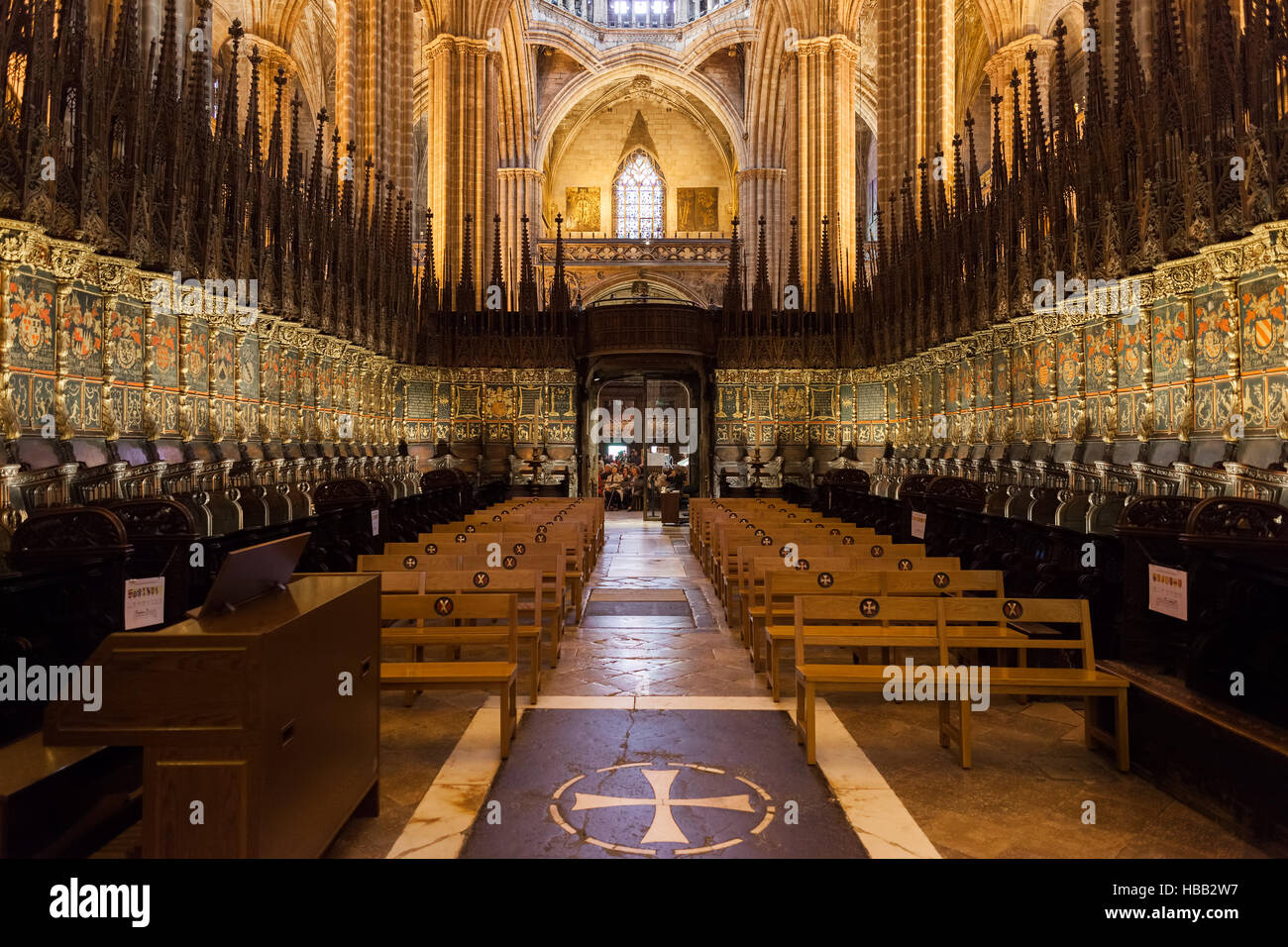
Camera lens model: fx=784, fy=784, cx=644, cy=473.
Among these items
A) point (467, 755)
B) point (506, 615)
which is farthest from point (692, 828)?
point (506, 615)

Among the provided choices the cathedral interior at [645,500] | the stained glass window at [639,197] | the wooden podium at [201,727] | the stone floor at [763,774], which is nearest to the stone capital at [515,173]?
the stained glass window at [639,197]

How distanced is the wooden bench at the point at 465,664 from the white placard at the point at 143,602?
1.13 meters

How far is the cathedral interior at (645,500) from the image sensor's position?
10.3 ft

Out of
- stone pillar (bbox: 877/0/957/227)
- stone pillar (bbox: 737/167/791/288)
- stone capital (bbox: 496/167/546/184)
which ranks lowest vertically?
stone pillar (bbox: 877/0/957/227)

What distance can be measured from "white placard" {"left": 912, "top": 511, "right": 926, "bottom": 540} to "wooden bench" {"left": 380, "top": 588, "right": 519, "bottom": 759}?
634cm

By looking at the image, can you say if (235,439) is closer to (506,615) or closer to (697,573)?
(697,573)

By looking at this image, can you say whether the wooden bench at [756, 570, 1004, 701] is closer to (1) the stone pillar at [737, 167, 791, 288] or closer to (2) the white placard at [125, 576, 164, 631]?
(2) the white placard at [125, 576, 164, 631]

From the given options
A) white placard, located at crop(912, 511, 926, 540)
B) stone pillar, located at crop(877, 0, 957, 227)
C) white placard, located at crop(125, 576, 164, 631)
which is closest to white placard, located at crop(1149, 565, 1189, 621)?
white placard, located at crop(912, 511, 926, 540)

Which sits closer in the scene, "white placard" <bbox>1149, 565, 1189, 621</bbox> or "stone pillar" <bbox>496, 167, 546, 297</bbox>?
"white placard" <bbox>1149, 565, 1189, 621</bbox>

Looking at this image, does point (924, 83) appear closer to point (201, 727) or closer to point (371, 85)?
point (371, 85)

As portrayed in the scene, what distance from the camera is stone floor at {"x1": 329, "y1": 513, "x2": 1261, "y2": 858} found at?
10.5ft

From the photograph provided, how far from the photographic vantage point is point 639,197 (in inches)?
1761

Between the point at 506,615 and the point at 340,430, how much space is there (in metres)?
11.6

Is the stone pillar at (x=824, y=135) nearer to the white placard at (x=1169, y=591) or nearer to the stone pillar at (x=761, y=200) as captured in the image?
the stone pillar at (x=761, y=200)
